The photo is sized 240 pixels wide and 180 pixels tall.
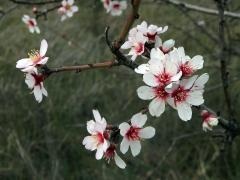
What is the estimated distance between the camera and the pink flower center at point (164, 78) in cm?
109

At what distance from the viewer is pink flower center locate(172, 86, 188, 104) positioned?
3.64ft

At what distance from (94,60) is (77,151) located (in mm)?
1069

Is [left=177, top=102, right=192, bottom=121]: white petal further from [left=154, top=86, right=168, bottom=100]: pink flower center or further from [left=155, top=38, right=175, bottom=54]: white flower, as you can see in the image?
[left=155, top=38, right=175, bottom=54]: white flower

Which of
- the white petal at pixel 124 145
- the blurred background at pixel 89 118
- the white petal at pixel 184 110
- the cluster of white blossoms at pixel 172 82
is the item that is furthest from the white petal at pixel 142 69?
the blurred background at pixel 89 118

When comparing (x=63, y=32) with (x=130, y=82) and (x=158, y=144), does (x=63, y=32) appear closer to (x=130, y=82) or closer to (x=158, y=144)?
(x=130, y=82)

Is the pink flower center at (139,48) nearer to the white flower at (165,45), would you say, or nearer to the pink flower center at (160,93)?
the white flower at (165,45)

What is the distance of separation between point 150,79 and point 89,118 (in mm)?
2272

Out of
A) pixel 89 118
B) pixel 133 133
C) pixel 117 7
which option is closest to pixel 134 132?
pixel 133 133

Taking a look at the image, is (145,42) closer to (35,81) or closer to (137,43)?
(137,43)

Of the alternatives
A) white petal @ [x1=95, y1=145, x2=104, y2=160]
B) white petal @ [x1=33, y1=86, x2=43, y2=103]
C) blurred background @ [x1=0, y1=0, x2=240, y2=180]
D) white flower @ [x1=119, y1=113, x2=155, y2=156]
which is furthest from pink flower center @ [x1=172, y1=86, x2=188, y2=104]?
blurred background @ [x1=0, y1=0, x2=240, y2=180]

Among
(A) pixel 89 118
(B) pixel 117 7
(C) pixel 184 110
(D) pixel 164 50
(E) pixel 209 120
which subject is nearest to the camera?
(C) pixel 184 110

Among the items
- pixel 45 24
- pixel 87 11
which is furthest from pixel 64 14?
pixel 87 11

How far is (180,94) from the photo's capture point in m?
1.13

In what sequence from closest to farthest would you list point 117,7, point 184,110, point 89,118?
point 184,110 → point 117,7 → point 89,118
